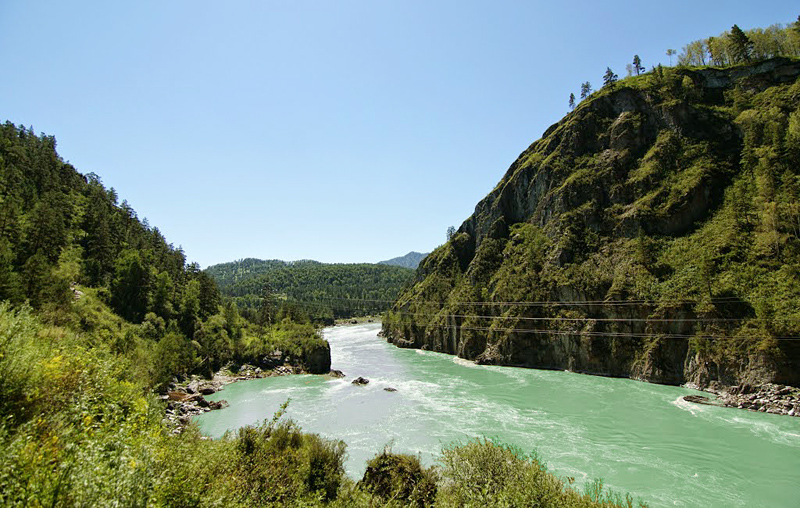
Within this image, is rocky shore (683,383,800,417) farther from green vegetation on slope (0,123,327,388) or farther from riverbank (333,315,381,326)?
riverbank (333,315,381,326)

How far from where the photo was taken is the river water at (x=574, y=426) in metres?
20.6

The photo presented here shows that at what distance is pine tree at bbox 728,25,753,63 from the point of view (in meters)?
73.4

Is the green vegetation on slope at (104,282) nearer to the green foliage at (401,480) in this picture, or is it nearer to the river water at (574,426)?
the river water at (574,426)

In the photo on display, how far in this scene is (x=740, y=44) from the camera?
73625 mm

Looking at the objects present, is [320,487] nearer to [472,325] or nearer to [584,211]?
[472,325]

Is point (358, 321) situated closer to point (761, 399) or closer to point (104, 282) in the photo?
point (104, 282)

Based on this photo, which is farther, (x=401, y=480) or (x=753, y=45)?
(x=753, y=45)

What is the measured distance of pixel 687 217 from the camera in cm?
5272

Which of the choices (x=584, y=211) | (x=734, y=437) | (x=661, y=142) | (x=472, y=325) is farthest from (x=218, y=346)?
(x=661, y=142)

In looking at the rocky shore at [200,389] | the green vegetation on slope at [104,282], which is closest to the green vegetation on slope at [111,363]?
the green vegetation on slope at [104,282]

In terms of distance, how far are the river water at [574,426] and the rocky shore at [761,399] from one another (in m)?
1.12

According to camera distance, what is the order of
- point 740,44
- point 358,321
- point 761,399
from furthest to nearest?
point 358,321 < point 740,44 < point 761,399

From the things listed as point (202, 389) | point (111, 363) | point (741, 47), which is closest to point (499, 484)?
point (111, 363)

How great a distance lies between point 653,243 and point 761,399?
2659cm
